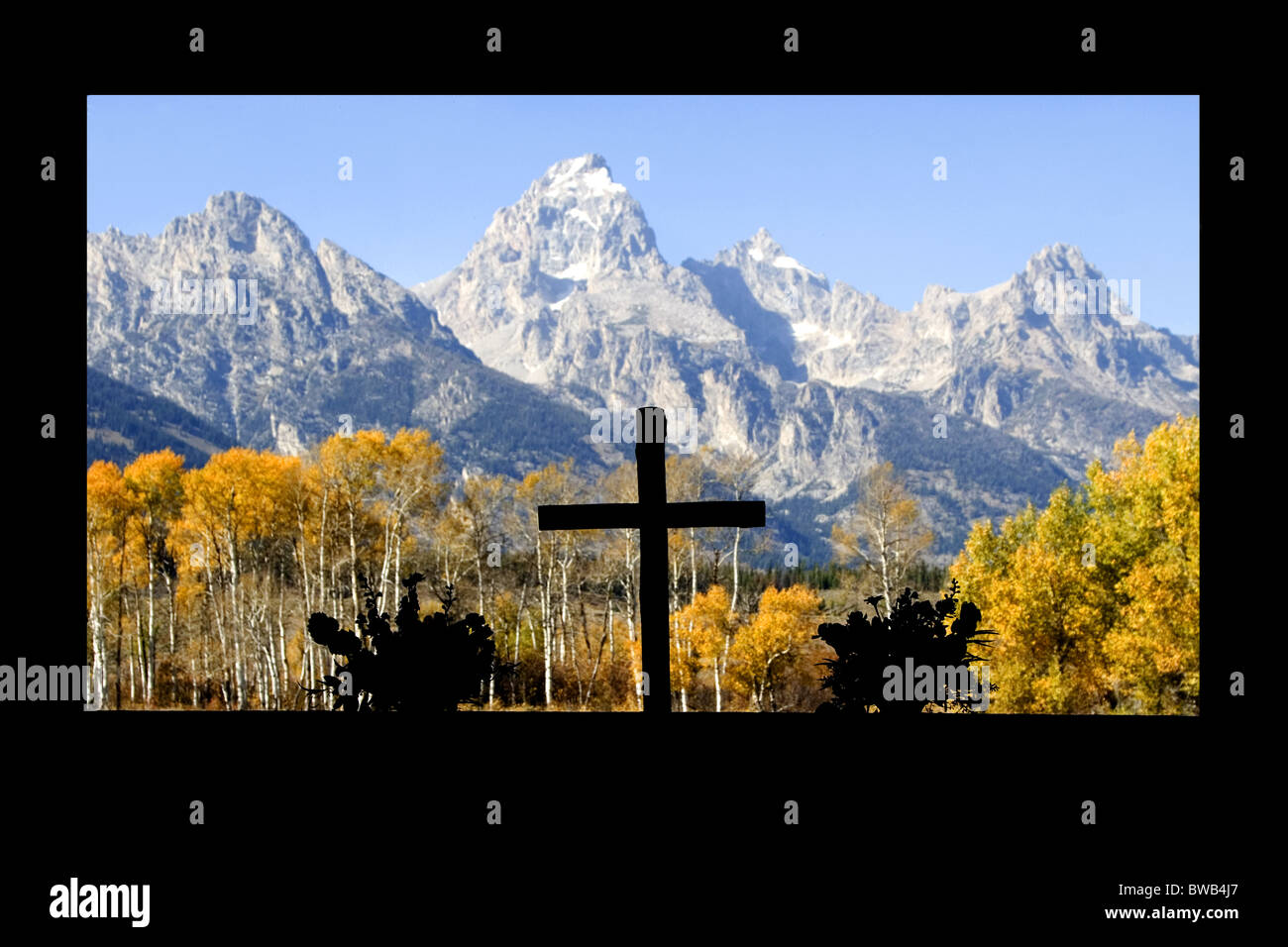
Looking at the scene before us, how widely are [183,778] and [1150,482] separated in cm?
2455

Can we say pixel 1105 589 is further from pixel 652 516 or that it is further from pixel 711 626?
pixel 652 516

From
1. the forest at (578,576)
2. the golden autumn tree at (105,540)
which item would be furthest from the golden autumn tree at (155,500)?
the golden autumn tree at (105,540)

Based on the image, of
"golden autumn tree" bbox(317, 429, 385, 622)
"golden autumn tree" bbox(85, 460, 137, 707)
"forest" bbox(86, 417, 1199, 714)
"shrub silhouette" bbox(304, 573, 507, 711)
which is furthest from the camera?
"golden autumn tree" bbox(85, 460, 137, 707)

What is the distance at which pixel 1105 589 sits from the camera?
2756 centimetres

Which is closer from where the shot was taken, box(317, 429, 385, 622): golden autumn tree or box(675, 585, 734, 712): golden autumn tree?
box(317, 429, 385, 622): golden autumn tree

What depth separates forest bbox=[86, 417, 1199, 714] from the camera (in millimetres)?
25312

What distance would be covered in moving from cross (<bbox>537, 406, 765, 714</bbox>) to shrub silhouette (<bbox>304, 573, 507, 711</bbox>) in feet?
1.47

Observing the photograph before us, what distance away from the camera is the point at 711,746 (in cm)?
296

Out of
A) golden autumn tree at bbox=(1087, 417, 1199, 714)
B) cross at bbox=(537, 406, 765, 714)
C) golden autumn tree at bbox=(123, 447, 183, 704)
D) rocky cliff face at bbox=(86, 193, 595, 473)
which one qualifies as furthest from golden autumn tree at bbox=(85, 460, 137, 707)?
rocky cliff face at bbox=(86, 193, 595, 473)

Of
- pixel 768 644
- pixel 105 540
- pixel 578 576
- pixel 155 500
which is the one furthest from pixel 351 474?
pixel 768 644

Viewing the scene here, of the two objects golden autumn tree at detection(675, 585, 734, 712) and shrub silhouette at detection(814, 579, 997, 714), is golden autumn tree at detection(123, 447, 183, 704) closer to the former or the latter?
golden autumn tree at detection(675, 585, 734, 712)

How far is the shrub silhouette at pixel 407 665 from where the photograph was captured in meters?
3.39

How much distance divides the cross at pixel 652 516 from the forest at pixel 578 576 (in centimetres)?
2090

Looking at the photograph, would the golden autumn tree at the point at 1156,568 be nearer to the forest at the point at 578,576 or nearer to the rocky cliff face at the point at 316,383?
the forest at the point at 578,576
